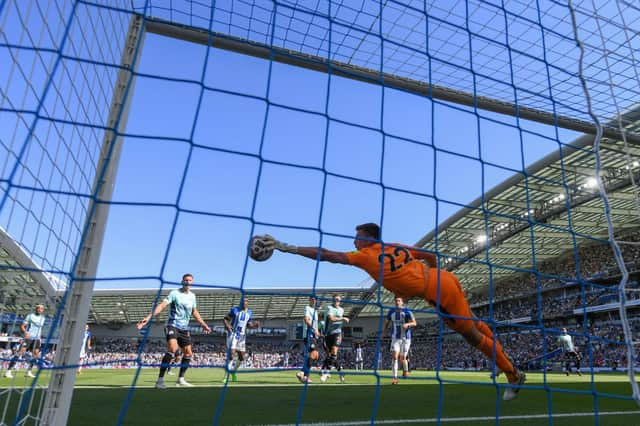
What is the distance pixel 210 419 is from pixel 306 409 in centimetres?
102

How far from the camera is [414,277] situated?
3355 mm

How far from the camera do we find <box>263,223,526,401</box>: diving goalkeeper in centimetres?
326

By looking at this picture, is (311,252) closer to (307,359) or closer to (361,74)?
(307,359)

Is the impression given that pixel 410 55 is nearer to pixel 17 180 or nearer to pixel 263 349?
pixel 17 180

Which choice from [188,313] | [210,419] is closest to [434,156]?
[210,419]

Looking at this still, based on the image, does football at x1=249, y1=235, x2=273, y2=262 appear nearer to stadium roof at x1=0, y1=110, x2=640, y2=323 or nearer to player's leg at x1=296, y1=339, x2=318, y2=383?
player's leg at x1=296, y1=339, x2=318, y2=383

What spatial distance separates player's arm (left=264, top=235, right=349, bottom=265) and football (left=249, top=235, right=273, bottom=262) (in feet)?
0.11

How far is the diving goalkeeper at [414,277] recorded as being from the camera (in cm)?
326

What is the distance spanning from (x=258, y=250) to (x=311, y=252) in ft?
1.28

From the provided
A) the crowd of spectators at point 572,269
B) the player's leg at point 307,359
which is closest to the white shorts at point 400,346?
the player's leg at point 307,359

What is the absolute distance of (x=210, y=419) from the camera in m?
3.66

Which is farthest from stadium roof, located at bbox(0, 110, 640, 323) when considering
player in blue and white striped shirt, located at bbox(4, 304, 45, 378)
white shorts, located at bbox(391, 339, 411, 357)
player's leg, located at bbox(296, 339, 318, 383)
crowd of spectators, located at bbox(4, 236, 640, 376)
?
player in blue and white striped shirt, located at bbox(4, 304, 45, 378)

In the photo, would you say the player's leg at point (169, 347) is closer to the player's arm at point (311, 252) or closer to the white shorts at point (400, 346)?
the player's arm at point (311, 252)

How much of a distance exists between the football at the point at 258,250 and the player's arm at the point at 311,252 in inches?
1.4
